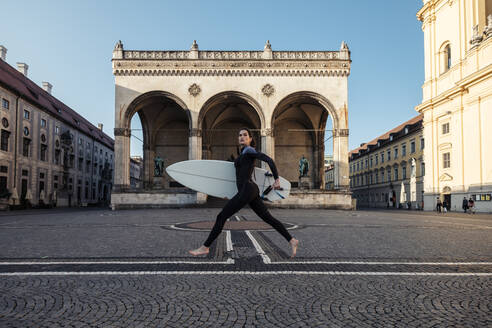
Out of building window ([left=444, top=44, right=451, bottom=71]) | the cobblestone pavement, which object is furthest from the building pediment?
the cobblestone pavement

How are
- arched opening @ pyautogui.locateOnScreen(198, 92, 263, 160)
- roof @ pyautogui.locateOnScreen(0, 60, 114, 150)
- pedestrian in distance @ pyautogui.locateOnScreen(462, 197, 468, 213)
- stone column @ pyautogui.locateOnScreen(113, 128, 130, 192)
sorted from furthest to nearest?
arched opening @ pyautogui.locateOnScreen(198, 92, 263, 160) < roof @ pyautogui.locateOnScreen(0, 60, 114, 150) < stone column @ pyautogui.locateOnScreen(113, 128, 130, 192) < pedestrian in distance @ pyautogui.locateOnScreen(462, 197, 468, 213)

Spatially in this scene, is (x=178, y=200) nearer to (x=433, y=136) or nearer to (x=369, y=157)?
(x=433, y=136)

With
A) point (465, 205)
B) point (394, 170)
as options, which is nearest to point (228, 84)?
point (465, 205)

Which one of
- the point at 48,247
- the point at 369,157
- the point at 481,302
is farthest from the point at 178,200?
the point at 369,157

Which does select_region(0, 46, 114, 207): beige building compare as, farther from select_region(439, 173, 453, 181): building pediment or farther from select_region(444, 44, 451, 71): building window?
select_region(444, 44, 451, 71): building window

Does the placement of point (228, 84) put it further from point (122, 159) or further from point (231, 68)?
point (122, 159)

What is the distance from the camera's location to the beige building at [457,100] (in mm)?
26016

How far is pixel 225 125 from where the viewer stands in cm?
4009

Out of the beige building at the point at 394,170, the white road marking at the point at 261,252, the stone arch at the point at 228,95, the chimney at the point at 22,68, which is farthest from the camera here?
the beige building at the point at 394,170

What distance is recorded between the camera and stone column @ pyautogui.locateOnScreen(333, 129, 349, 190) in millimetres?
29891

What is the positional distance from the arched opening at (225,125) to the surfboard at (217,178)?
27803 millimetres

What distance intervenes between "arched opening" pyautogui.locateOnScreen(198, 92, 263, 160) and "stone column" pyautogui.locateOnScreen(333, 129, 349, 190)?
26.3ft

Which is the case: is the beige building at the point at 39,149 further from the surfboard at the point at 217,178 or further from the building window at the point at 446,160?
the building window at the point at 446,160

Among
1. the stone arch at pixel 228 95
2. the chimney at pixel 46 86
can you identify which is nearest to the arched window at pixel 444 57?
the stone arch at pixel 228 95
